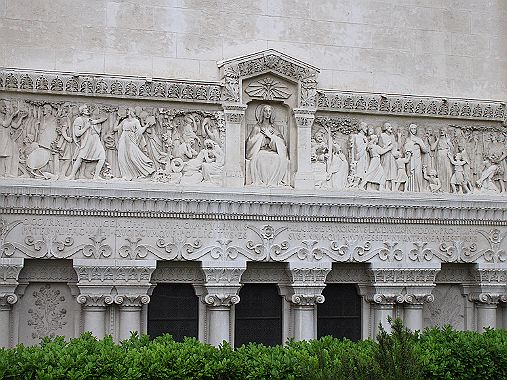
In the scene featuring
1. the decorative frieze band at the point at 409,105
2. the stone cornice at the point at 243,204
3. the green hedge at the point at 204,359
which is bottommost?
the green hedge at the point at 204,359

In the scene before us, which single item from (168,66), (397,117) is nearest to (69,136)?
(168,66)

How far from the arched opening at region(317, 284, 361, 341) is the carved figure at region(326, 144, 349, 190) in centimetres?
163

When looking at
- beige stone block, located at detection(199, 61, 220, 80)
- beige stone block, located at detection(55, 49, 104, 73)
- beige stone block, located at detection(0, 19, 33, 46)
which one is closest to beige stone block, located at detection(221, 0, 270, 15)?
beige stone block, located at detection(199, 61, 220, 80)

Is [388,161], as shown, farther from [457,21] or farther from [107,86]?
[107,86]

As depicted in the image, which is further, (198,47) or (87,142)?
(198,47)

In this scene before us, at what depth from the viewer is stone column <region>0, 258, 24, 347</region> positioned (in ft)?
38.6

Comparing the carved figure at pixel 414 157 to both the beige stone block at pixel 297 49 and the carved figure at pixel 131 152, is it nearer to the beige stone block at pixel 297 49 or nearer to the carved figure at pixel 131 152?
the beige stone block at pixel 297 49

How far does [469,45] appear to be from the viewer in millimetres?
14172

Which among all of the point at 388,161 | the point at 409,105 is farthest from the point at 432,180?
the point at 409,105

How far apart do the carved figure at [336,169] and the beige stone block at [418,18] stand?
2351 millimetres

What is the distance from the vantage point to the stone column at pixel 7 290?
11.8 meters

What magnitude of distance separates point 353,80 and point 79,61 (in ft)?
14.1

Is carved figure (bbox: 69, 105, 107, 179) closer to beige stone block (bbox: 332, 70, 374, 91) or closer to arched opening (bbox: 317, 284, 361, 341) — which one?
beige stone block (bbox: 332, 70, 374, 91)

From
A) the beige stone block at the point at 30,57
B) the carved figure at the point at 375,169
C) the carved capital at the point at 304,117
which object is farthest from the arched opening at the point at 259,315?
the beige stone block at the point at 30,57
